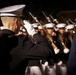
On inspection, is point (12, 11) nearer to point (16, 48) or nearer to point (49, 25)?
point (16, 48)

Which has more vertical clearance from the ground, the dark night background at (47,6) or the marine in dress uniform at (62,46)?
the dark night background at (47,6)

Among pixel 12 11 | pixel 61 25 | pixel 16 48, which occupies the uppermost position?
pixel 12 11

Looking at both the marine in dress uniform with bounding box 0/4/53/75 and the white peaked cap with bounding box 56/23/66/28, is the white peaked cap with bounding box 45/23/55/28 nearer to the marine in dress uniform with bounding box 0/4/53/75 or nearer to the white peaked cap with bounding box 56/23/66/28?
the white peaked cap with bounding box 56/23/66/28

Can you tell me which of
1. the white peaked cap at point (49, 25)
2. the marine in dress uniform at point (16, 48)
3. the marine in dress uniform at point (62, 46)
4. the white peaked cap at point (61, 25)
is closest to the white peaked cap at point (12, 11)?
the marine in dress uniform at point (16, 48)

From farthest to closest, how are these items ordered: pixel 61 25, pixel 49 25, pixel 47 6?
pixel 47 6 → pixel 61 25 → pixel 49 25

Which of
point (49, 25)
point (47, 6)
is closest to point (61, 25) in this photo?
point (49, 25)

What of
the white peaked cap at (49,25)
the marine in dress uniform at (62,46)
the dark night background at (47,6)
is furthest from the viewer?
the dark night background at (47,6)

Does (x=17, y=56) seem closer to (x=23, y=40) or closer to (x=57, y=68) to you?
(x=23, y=40)

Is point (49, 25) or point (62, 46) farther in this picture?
point (49, 25)

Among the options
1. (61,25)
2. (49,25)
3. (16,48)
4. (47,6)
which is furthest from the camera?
(47,6)

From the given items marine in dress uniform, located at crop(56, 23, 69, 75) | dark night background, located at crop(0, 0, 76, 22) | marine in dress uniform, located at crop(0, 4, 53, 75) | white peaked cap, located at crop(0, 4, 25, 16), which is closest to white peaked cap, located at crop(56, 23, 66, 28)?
marine in dress uniform, located at crop(56, 23, 69, 75)

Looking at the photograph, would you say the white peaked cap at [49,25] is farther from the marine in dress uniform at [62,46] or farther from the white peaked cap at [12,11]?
the white peaked cap at [12,11]

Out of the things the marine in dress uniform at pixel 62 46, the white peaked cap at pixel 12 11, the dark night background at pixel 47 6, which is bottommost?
the marine in dress uniform at pixel 62 46

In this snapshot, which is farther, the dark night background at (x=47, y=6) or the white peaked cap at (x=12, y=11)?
the dark night background at (x=47, y=6)
